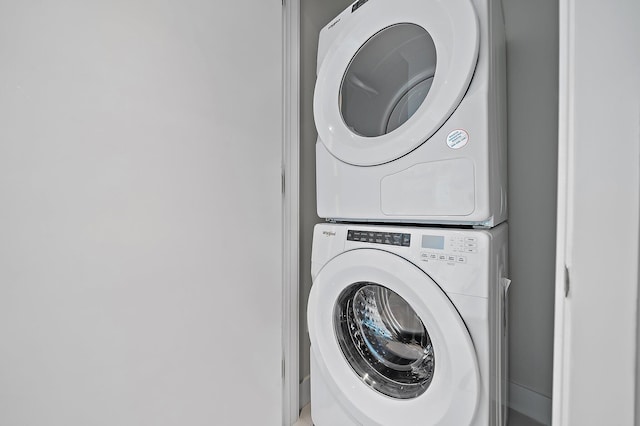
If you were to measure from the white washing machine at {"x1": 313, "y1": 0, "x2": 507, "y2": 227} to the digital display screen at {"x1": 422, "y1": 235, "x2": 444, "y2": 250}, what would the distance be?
0.06m

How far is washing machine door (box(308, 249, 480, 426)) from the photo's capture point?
74cm

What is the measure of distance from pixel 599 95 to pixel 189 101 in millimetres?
990

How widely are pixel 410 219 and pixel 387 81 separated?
0.52 meters

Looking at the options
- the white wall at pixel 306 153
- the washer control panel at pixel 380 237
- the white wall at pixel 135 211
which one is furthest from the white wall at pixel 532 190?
the white wall at pixel 135 211

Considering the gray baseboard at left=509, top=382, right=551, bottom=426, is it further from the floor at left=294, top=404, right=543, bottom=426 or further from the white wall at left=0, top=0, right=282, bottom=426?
the white wall at left=0, top=0, right=282, bottom=426

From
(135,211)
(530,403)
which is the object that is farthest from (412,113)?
(530,403)

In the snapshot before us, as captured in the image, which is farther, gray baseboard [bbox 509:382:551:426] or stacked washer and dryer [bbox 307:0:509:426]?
gray baseboard [bbox 509:382:551:426]

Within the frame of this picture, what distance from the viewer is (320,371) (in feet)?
3.46

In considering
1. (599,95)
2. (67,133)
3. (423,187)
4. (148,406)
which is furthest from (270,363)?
(599,95)

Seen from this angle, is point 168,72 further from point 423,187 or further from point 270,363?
point 270,363

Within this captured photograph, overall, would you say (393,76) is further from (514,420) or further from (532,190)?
(514,420)

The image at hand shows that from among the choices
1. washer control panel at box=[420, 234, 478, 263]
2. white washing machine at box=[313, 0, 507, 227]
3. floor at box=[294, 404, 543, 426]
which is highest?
white washing machine at box=[313, 0, 507, 227]

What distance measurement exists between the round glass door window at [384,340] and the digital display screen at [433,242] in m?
0.24

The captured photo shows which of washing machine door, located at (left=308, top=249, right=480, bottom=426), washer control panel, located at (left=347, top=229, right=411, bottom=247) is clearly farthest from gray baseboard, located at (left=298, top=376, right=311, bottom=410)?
washer control panel, located at (left=347, top=229, right=411, bottom=247)
